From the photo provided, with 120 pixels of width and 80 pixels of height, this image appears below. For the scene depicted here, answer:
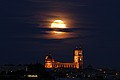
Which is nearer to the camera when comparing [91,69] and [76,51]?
[91,69]

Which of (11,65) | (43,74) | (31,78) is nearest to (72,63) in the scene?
(11,65)

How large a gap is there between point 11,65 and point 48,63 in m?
36.2

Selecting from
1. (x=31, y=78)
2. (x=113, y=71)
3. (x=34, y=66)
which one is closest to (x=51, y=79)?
(x=31, y=78)

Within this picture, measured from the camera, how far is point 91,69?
172 m

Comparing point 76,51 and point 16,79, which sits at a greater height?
point 76,51

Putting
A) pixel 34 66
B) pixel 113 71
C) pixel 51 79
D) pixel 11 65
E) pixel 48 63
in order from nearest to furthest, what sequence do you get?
pixel 51 79, pixel 34 66, pixel 11 65, pixel 113 71, pixel 48 63

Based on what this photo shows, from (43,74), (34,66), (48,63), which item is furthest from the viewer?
(48,63)

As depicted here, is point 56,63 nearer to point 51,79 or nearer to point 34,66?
point 34,66

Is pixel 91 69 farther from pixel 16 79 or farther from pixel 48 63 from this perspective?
pixel 16 79

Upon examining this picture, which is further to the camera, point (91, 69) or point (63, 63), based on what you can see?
point (63, 63)

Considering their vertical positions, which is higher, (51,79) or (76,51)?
(76,51)

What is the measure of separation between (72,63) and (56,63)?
5.78 meters

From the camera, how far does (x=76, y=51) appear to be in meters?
190

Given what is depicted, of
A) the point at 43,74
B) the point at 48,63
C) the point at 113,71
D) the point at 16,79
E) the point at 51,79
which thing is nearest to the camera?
the point at 16,79
